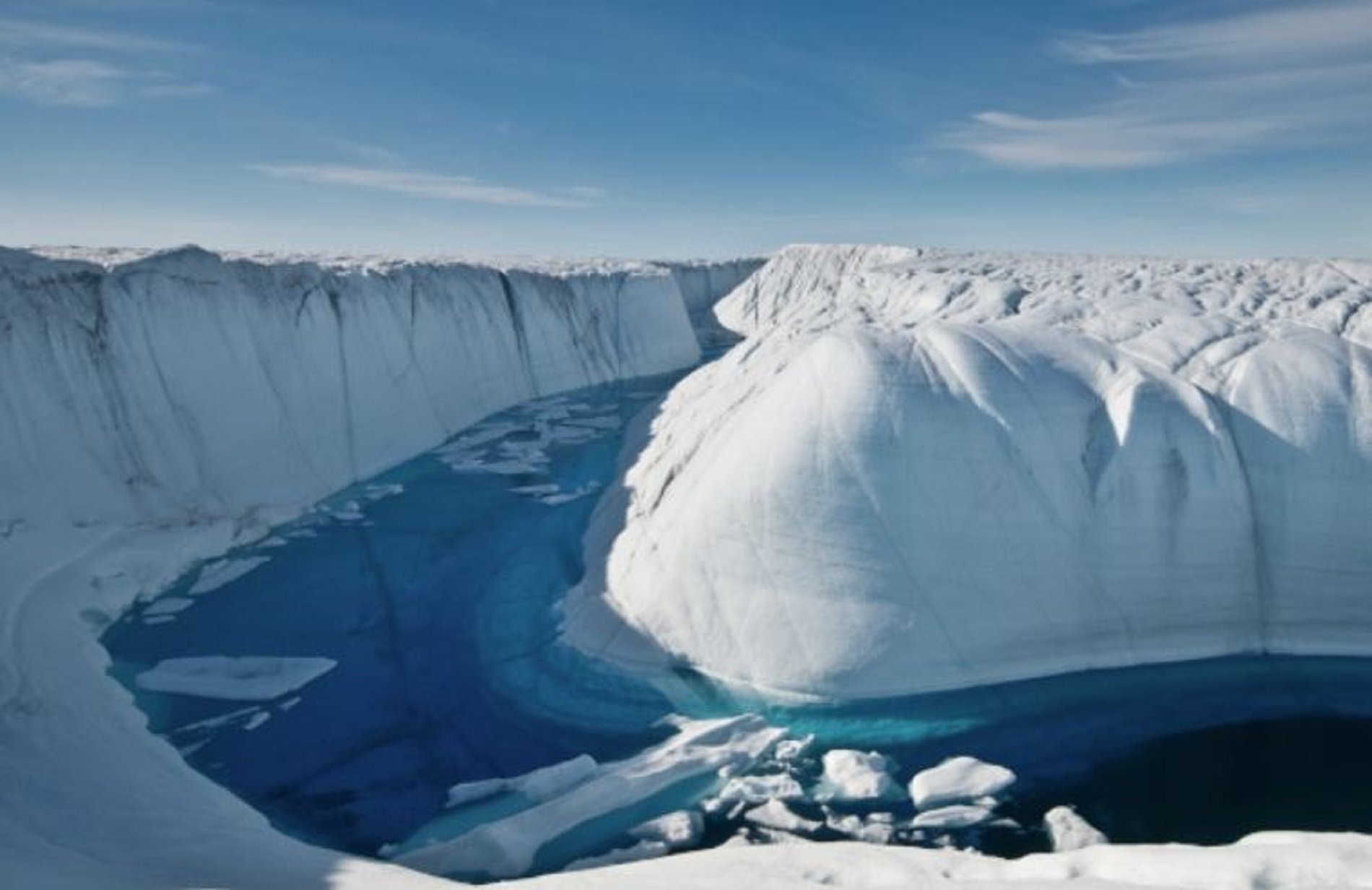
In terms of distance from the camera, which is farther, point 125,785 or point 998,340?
point 998,340

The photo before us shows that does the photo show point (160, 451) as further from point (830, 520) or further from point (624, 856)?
point (624, 856)

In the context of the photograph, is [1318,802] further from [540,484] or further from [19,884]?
[540,484]

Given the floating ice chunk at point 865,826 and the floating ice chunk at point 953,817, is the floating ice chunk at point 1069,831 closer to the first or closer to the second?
the floating ice chunk at point 953,817

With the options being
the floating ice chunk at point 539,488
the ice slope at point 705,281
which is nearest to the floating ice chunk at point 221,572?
the floating ice chunk at point 539,488

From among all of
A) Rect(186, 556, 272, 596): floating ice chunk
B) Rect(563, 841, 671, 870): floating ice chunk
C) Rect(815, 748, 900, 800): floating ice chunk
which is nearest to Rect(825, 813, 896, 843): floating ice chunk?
Rect(815, 748, 900, 800): floating ice chunk

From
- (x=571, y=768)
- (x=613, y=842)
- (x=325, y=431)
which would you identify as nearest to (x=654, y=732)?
(x=571, y=768)

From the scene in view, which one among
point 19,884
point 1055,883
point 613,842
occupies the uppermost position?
point 1055,883
